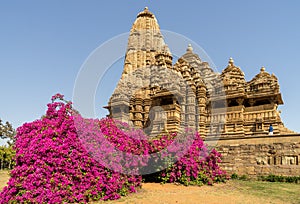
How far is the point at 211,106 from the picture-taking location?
21453mm

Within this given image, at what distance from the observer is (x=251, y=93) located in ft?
65.5

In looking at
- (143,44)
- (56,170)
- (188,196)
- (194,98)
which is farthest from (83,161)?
(143,44)

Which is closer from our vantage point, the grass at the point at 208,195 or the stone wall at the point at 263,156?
the grass at the point at 208,195

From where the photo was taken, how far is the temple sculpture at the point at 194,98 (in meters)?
18.9

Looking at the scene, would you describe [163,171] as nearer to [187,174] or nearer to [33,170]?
[187,174]

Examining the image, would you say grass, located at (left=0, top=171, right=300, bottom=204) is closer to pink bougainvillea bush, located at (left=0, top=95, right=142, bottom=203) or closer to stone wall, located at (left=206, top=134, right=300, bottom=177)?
pink bougainvillea bush, located at (left=0, top=95, right=142, bottom=203)

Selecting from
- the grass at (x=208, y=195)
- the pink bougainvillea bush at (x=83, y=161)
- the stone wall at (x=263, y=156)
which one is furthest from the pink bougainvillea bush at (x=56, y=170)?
the stone wall at (x=263, y=156)

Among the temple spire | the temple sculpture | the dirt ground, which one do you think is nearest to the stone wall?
the dirt ground

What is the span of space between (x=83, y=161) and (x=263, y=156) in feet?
29.4

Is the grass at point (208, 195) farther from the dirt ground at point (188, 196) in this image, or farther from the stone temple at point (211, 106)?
the stone temple at point (211, 106)

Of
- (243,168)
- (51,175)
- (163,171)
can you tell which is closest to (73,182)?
(51,175)

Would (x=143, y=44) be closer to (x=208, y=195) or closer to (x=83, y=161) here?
(x=83, y=161)

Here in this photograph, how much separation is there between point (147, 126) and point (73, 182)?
52.9ft

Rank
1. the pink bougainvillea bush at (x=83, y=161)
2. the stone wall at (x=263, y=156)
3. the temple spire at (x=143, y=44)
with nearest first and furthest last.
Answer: the pink bougainvillea bush at (x=83, y=161), the stone wall at (x=263, y=156), the temple spire at (x=143, y=44)
